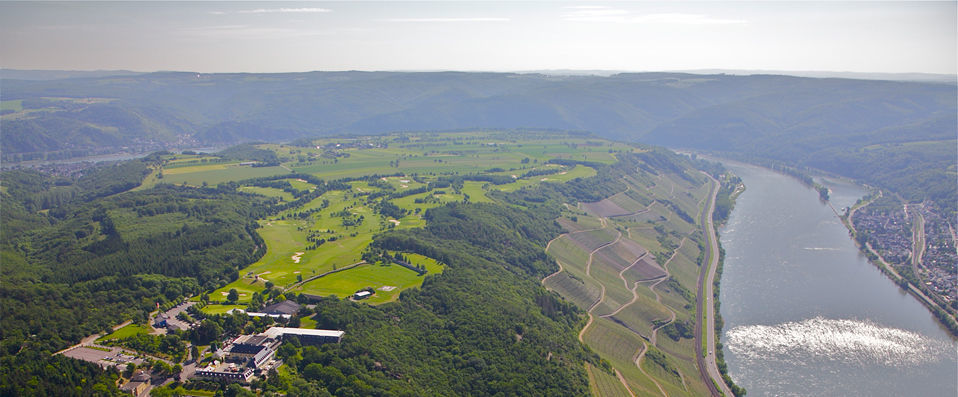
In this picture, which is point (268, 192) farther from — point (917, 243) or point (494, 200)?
point (917, 243)

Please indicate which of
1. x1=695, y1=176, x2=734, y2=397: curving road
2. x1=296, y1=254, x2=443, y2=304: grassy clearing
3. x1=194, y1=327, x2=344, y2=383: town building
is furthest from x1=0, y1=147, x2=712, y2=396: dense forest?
x1=695, y1=176, x2=734, y2=397: curving road

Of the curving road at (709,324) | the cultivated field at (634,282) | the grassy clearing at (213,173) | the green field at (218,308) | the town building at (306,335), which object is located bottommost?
the curving road at (709,324)

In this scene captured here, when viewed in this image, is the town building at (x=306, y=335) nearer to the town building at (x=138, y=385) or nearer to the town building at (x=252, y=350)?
the town building at (x=252, y=350)

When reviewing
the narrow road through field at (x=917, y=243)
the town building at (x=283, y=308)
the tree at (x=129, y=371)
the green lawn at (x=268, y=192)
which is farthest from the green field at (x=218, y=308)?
the narrow road through field at (x=917, y=243)

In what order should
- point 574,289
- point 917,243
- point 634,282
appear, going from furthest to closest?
point 917,243 → point 634,282 → point 574,289

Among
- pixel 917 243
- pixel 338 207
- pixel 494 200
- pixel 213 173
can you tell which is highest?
pixel 494 200

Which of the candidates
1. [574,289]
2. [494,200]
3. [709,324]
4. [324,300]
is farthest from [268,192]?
[709,324]
